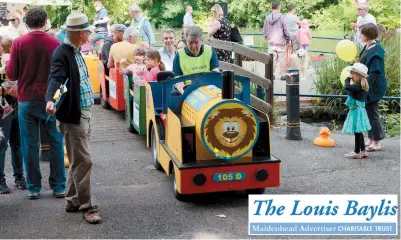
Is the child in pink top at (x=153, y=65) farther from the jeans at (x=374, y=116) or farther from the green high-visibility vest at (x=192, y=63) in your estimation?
the jeans at (x=374, y=116)

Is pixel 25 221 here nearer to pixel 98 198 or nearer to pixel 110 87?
pixel 98 198

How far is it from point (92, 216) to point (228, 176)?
136 cm

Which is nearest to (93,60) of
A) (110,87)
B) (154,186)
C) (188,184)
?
(110,87)

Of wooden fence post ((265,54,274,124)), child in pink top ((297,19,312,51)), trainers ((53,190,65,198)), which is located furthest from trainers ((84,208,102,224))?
child in pink top ((297,19,312,51))

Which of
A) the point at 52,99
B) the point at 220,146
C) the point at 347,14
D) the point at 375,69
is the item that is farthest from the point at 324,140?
the point at 347,14

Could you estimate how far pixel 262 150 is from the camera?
20.8 ft

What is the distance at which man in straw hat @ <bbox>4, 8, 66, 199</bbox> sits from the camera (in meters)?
6.08

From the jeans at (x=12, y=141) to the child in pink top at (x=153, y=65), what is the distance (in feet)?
7.80

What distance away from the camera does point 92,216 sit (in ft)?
18.3

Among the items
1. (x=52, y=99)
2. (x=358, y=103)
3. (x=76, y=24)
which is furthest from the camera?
(x=358, y=103)

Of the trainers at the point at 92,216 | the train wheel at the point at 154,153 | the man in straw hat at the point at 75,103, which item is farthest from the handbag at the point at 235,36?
the trainers at the point at 92,216

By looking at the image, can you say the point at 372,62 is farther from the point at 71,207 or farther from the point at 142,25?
the point at 142,25

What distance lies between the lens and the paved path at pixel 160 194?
545 centimetres

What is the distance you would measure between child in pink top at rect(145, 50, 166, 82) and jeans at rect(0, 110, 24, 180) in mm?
2376
